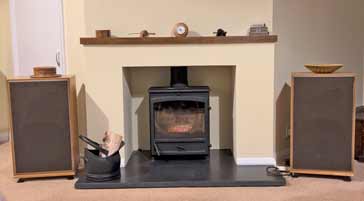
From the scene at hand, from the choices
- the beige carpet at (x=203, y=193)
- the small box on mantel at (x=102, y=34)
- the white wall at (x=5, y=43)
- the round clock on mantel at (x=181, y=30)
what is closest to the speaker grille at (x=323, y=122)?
the beige carpet at (x=203, y=193)

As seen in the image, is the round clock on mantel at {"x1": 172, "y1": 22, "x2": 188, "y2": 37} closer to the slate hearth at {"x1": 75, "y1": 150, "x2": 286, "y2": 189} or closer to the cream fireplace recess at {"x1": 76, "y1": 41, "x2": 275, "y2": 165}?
the cream fireplace recess at {"x1": 76, "y1": 41, "x2": 275, "y2": 165}

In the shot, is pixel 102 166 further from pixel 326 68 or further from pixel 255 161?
pixel 326 68

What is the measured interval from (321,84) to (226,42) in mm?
842

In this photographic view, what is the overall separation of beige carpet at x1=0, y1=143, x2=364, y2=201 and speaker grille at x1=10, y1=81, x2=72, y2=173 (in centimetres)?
18

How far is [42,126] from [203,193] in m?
1.41

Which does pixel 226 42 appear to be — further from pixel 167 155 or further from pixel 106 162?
pixel 106 162

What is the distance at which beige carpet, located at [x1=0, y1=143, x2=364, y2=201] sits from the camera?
293 cm

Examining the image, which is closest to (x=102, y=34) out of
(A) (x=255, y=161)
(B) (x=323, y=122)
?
(A) (x=255, y=161)

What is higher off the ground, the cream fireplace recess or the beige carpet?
the cream fireplace recess

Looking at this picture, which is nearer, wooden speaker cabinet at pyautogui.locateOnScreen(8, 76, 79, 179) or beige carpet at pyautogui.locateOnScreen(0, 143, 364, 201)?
beige carpet at pyautogui.locateOnScreen(0, 143, 364, 201)

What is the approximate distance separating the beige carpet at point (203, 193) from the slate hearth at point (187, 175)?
0.19ft

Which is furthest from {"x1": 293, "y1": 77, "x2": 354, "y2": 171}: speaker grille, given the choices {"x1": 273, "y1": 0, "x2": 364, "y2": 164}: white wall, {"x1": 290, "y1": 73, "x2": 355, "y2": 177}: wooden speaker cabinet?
{"x1": 273, "y1": 0, "x2": 364, "y2": 164}: white wall

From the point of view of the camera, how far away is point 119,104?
11.7ft

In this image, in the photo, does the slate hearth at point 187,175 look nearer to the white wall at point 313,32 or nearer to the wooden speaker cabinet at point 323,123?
the wooden speaker cabinet at point 323,123
